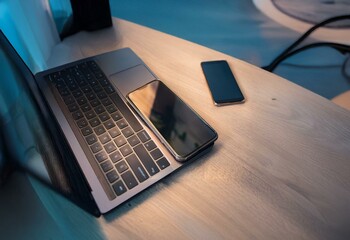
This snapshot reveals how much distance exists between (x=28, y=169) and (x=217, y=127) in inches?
11.4

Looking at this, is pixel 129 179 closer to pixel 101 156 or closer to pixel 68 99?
pixel 101 156

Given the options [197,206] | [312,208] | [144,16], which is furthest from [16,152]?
[144,16]

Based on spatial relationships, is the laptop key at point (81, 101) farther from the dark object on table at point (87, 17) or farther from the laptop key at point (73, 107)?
the dark object on table at point (87, 17)

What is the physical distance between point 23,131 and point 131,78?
0.78ft

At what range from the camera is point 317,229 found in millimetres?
341

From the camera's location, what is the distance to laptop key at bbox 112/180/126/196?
347 mm

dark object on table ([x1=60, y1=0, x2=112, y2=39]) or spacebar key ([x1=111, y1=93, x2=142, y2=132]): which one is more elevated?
dark object on table ([x1=60, y1=0, x2=112, y2=39])

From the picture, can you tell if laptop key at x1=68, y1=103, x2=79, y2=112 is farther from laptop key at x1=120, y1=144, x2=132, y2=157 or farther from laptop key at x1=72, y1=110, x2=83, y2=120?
laptop key at x1=120, y1=144, x2=132, y2=157

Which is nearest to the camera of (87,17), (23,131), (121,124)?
(23,131)

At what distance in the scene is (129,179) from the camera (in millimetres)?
358

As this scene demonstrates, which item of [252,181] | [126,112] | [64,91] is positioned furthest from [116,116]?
[252,181]

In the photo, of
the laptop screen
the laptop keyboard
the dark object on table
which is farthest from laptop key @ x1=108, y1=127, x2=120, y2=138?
the dark object on table

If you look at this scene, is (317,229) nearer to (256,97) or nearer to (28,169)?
(256,97)

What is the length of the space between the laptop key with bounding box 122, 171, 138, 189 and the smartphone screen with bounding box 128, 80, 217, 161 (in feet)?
0.23
